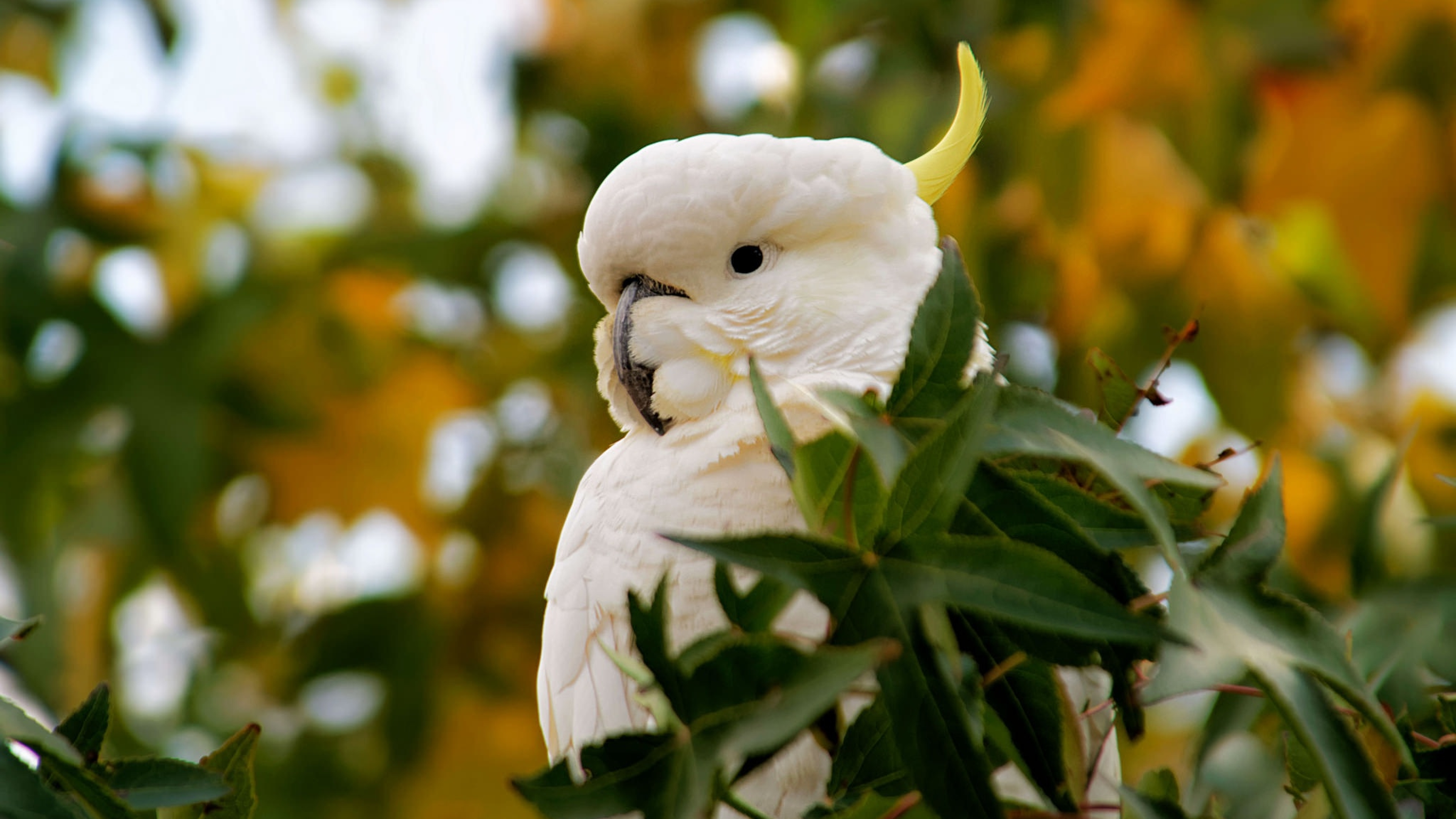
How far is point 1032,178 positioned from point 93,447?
1.79 meters

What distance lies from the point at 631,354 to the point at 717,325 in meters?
0.09

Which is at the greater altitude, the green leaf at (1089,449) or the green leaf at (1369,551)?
the green leaf at (1089,449)

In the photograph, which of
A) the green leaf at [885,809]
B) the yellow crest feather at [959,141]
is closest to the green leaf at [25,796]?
the green leaf at [885,809]

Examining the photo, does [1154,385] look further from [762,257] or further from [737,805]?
[762,257]

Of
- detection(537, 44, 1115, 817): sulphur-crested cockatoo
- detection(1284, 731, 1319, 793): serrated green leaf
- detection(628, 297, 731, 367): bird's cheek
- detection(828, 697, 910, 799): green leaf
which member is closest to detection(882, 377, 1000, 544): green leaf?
detection(828, 697, 910, 799): green leaf

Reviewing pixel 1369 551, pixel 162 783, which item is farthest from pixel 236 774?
pixel 1369 551

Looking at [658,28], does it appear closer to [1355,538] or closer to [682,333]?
[682,333]

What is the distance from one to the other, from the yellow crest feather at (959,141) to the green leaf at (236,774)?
747 millimetres

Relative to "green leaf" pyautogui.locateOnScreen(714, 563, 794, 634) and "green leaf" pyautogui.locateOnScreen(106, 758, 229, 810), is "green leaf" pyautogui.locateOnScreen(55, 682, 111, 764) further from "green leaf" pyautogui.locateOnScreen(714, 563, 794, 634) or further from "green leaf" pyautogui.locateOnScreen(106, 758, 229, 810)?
"green leaf" pyautogui.locateOnScreen(714, 563, 794, 634)

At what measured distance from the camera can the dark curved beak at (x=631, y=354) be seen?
115 cm

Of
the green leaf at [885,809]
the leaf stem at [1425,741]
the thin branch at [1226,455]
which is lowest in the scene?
the leaf stem at [1425,741]

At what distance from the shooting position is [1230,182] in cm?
200

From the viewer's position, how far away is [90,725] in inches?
22.5

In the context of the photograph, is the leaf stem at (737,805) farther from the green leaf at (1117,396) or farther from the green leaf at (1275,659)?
the green leaf at (1117,396)
